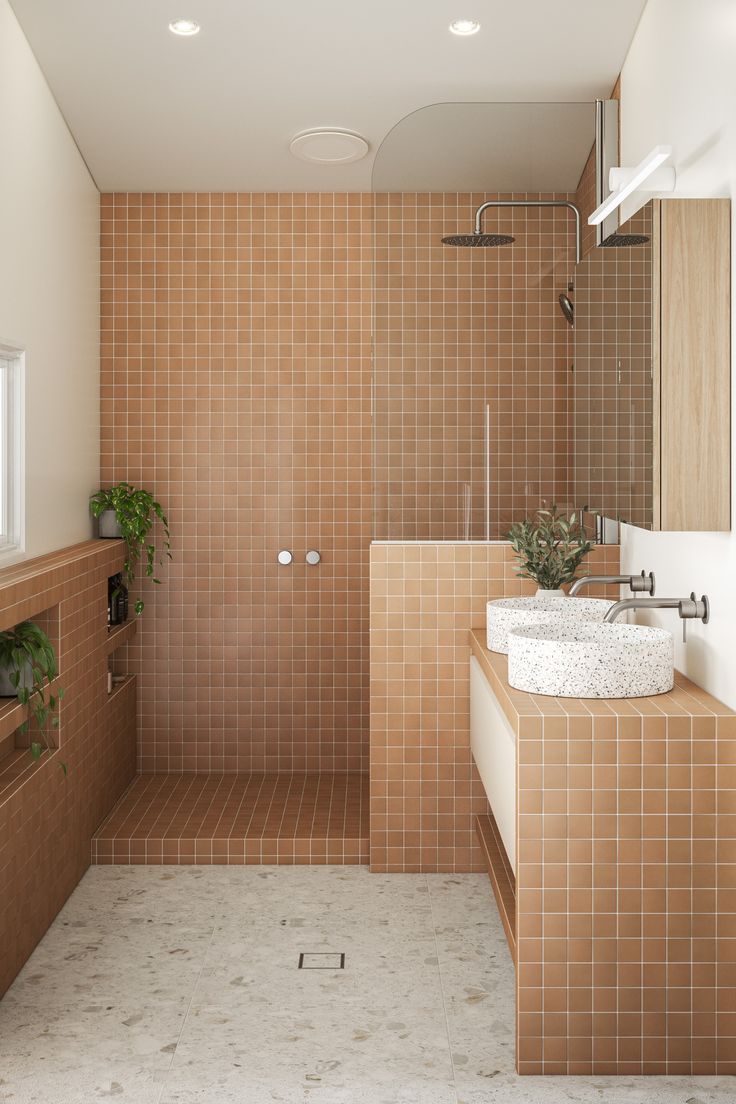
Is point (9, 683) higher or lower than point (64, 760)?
higher

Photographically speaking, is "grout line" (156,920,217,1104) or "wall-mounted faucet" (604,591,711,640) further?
"wall-mounted faucet" (604,591,711,640)

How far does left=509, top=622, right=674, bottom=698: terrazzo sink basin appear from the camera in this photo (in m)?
2.38

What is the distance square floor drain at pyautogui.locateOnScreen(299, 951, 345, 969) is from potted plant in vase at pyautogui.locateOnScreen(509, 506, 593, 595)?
1.22m

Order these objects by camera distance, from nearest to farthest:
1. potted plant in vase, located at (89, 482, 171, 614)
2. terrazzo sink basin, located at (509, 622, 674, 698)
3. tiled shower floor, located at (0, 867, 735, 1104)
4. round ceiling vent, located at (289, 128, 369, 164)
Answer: tiled shower floor, located at (0, 867, 735, 1104) < terrazzo sink basin, located at (509, 622, 674, 698) < round ceiling vent, located at (289, 128, 369, 164) < potted plant in vase, located at (89, 482, 171, 614)

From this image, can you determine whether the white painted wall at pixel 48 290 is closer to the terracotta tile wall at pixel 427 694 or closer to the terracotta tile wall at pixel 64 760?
the terracotta tile wall at pixel 64 760

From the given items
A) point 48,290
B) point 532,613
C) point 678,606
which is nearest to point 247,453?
point 48,290

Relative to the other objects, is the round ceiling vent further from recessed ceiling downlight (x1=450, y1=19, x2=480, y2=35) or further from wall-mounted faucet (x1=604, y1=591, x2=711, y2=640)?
wall-mounted faucet (x1=604, y1=591, x2=711, y2=640)

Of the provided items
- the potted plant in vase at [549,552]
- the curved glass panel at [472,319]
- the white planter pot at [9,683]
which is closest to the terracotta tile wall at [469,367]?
the curved glass panel at [472,319]

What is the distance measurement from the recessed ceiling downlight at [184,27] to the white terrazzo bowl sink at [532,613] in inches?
77.6

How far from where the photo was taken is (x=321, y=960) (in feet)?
9.41

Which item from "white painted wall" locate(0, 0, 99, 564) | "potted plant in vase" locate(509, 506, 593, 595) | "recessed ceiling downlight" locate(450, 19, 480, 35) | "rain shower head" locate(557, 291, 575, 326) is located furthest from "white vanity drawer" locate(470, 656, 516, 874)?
"recessed ceiling downlight" locate(450, 19, 480, 35)

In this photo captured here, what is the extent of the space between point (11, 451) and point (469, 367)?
1.47 meters

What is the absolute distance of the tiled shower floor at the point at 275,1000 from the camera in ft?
7.38

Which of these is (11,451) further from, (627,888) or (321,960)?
(627,888)
